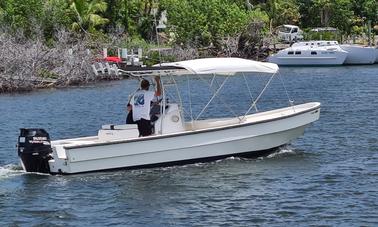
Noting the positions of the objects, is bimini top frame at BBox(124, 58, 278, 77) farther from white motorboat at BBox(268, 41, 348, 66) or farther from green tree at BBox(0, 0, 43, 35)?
white motorboat at BBox(268, 41, 348, 66)

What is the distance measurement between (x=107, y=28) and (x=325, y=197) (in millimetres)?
65172

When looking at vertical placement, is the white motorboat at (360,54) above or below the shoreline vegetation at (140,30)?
below

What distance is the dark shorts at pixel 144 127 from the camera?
2416cm

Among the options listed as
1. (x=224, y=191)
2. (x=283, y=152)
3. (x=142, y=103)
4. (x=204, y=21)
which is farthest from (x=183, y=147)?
(x=204, y=21)

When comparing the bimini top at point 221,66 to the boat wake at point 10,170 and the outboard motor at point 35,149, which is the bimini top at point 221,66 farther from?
the boat wake at point 10,170

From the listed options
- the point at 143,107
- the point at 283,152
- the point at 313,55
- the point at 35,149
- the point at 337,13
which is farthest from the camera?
the point at 337,13

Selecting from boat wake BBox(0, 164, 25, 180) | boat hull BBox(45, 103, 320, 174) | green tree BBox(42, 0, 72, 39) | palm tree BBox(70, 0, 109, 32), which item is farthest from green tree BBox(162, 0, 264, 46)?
boat wake BBox(0, 164, 25, 180)

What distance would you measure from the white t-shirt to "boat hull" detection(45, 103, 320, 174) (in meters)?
0.91

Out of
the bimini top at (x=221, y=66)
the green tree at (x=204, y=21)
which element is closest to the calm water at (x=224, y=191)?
the bimini top at (x=221, y=66)

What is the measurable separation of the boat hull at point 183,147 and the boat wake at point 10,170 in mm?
1303

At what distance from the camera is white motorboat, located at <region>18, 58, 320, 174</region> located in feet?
76.4

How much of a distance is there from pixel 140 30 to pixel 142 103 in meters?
63.5

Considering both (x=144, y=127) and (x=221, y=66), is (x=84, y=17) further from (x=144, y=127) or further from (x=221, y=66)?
(x=144, y=127)

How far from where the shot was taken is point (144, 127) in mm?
24203
